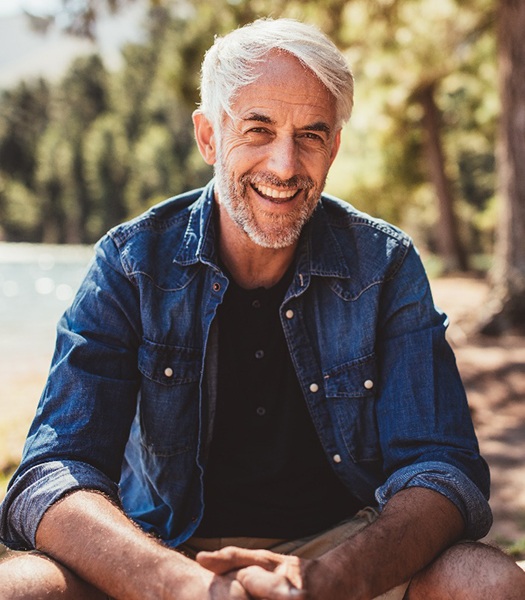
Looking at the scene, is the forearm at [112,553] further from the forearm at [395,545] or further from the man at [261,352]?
the forearm at [395,545]

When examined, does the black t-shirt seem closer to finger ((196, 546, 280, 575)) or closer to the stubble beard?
the stubble beard

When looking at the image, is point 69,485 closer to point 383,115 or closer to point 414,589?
point 414,589

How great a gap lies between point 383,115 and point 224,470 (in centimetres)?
1569

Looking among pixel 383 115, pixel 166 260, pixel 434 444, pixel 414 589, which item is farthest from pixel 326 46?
pixel 383 115

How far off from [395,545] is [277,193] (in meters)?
1.07

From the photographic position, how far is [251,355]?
220 centimetres

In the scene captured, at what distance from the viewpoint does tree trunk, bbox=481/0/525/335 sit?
7.35 m

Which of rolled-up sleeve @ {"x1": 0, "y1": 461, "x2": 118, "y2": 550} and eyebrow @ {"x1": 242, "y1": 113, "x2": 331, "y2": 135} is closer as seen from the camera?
rolled-up sleeve @ {"x1": 0, "y1": 461, "x2": 118, "y2": 550}

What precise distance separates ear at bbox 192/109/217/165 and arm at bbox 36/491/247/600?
1189 millimetres

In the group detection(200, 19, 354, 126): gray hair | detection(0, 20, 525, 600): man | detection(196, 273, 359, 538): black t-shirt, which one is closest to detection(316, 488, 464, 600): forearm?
detection(0, 20, 525, 600): man

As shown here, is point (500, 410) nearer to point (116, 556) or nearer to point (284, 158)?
point (284, 158)

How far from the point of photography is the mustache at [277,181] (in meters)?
2.17

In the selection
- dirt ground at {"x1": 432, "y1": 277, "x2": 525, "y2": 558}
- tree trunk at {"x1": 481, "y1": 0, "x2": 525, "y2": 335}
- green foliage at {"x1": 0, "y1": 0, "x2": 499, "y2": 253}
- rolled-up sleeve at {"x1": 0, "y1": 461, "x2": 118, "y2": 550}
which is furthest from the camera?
green foliage at {"x1": 0, "y1": 0, "x2": 499, "y2": 253}

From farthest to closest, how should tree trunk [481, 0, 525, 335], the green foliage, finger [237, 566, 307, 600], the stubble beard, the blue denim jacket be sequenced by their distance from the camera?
the green foliage < tree trunk [481, 0, 525, 335] < the stubble beard < the blue denim jacket < finger [237, 566, 307, 600]
